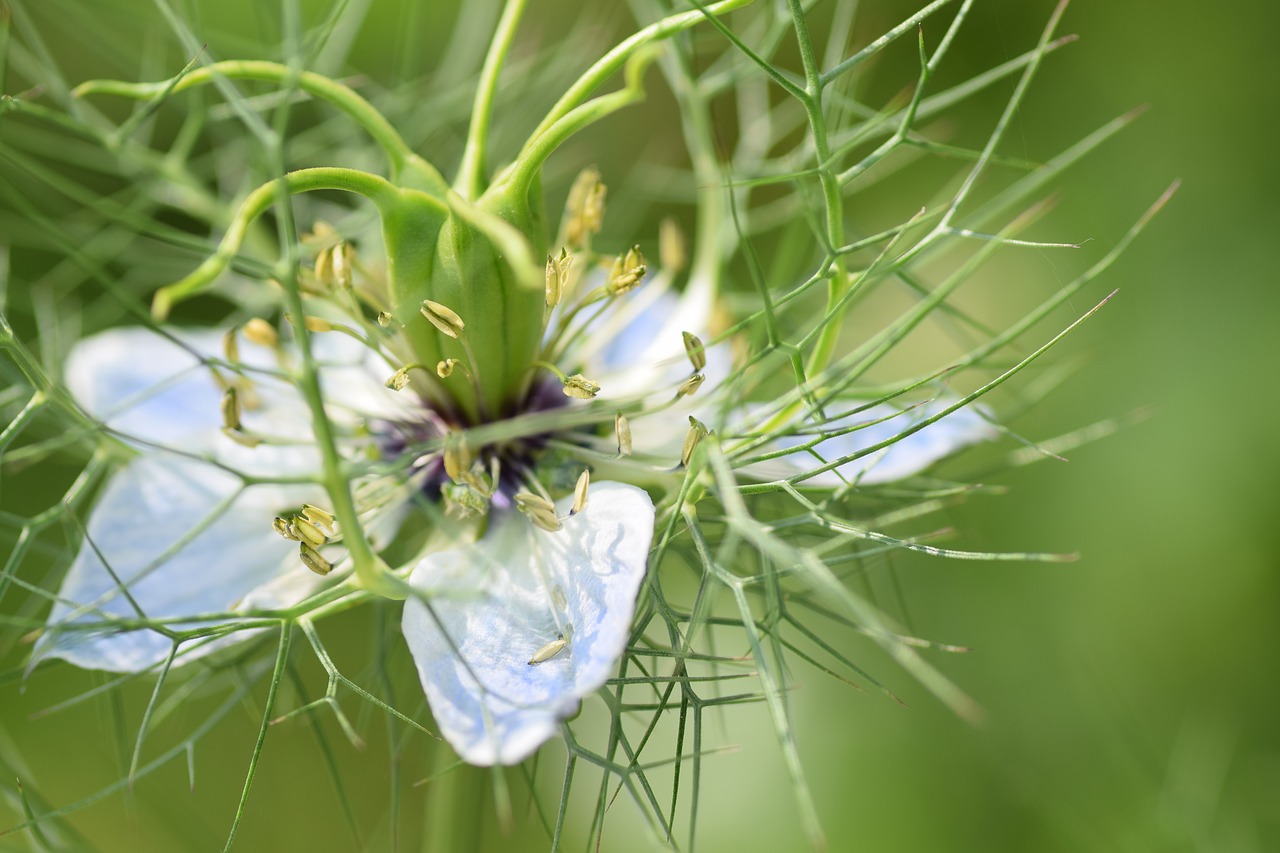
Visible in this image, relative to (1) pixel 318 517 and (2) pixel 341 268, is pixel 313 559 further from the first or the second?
(2) pixel 341 268

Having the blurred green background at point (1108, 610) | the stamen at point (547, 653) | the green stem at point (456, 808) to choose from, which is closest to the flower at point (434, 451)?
the stamen at point (547, 653)

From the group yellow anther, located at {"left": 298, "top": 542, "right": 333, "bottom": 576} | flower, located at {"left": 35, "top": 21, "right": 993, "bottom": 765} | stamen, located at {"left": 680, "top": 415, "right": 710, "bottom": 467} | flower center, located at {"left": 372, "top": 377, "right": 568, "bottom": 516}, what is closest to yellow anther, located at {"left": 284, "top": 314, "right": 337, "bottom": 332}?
flower, located at {"left": 35, "top": 21, "right": 993, "bottom": 765}

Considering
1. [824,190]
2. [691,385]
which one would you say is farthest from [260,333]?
[824,190]

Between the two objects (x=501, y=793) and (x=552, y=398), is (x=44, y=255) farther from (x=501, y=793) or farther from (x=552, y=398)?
(x=501, y=793)

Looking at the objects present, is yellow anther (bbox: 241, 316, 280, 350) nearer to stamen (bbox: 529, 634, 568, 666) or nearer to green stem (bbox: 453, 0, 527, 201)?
green stem (bbox: 453, 0, 527, 201)

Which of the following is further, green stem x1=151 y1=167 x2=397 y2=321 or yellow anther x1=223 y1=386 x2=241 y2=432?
yellow anther x1=223 y1=386 x2=241 y2=432
